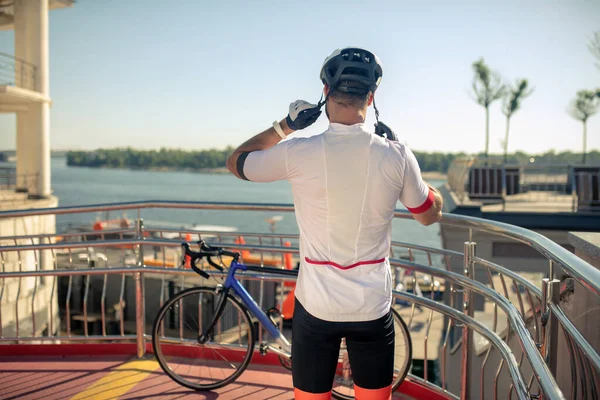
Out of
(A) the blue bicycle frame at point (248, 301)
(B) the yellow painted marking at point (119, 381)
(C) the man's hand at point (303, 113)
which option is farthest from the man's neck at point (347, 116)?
(B) the yellow painted marking at point (119, 381)

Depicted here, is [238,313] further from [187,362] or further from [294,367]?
[294,367]

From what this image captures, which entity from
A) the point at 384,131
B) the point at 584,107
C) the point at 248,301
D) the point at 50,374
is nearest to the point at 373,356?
the point at 384,131

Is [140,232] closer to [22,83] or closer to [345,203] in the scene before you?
[345,203]

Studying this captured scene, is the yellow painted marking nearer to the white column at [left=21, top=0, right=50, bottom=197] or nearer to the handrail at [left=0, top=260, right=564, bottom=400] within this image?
the handrail at [left=0, top=260, right=564, bottom=400]

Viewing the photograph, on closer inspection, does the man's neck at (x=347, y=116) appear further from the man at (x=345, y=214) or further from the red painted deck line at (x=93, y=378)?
the red painted deck line at (x=93, y=378)

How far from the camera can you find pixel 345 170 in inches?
78.4

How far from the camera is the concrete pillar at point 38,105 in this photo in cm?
1920

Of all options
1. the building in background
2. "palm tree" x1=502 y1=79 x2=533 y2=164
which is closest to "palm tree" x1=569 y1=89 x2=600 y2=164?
"palm tree" x1=502 y1=79 x2=533 y2=164

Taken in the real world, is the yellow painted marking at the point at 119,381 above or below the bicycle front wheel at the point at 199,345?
below

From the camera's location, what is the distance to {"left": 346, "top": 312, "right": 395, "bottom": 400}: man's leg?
83.0 inches

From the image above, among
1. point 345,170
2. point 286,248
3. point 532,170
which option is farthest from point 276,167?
point 532,170

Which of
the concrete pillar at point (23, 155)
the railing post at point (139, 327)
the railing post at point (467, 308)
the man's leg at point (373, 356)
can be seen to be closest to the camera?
the man's leg at point (373, 356)

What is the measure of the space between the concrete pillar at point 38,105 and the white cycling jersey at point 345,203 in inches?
795

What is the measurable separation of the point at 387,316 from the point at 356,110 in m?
0.84
